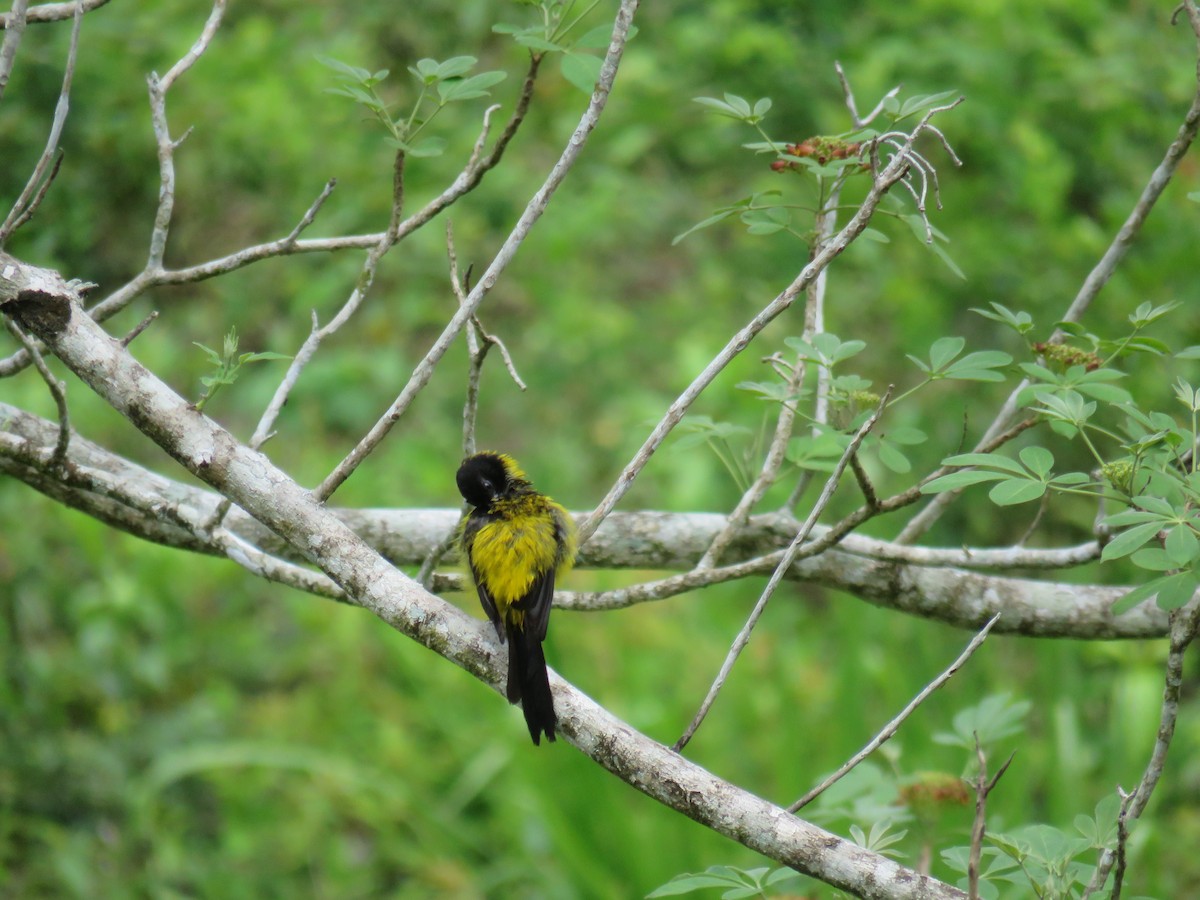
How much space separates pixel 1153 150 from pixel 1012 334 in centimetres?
109

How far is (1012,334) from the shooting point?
19.9ft

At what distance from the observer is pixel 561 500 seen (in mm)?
6625

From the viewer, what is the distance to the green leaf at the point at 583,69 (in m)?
2.37

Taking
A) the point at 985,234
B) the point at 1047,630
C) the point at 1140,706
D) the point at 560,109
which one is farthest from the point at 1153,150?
the point at 1047,630

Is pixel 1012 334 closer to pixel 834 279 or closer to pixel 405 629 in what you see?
pixel 834 279

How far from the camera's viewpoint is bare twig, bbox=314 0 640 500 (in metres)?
2.13

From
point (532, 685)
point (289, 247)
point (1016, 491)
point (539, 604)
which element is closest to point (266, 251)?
point (289, 247)

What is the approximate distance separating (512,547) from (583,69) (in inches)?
43.2

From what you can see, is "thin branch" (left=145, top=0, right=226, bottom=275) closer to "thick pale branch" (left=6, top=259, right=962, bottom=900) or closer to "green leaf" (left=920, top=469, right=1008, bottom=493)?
"thick pale branch" (left=6, top=259, right=962, bottom=900)

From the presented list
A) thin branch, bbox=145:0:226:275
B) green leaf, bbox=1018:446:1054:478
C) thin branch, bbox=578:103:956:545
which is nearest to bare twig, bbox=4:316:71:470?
thin branch, bbox=145:0:226:275

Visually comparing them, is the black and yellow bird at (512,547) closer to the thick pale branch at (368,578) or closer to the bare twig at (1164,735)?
the thick pale branch at (368,578)

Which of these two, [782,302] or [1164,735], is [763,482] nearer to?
[782,302]

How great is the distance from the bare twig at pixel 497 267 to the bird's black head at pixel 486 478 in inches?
13.3

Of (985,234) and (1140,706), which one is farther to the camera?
(985,234)
